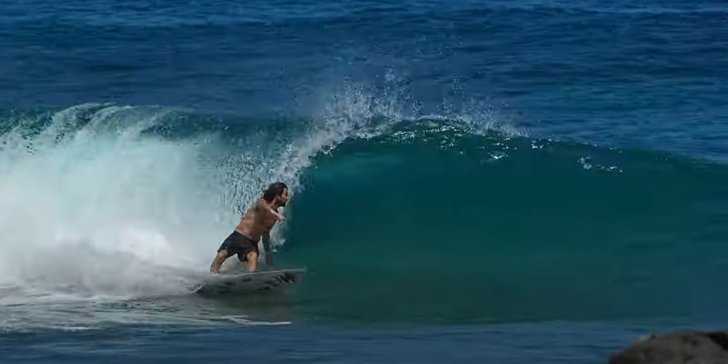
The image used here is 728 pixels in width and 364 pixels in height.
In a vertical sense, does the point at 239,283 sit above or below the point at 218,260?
below

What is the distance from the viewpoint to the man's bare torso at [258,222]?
49.5 ft

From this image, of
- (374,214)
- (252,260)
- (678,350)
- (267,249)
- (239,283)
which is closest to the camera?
(678,350)

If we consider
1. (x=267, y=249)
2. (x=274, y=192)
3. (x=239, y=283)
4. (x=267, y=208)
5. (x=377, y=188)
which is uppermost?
(x=377, y=188)

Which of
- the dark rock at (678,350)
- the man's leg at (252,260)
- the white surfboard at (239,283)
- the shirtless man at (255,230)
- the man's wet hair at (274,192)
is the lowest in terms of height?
the dark rock at (678,350)

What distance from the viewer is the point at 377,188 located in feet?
63.2

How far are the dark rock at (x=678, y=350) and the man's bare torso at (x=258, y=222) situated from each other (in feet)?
23.1

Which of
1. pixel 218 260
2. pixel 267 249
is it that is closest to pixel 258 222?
pixel 267 249

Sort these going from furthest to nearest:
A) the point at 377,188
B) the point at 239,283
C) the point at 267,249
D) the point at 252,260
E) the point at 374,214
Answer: the point at 377,188, the point at 374,214, the point at 267,249, the point at 252,260, the point at 239,283

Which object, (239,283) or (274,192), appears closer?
(239,283)

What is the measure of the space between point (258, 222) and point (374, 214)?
3530mm

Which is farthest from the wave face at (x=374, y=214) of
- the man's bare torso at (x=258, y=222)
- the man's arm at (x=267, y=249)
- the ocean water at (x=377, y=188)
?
the man's bare torso at (x=258, y=222)

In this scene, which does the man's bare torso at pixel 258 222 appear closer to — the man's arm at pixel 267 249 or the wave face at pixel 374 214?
the man's arm at pixel 267 249

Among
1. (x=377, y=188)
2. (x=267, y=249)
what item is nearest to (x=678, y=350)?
(x=267, y=249)

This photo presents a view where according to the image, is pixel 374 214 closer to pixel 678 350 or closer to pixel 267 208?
pixel 267 208
